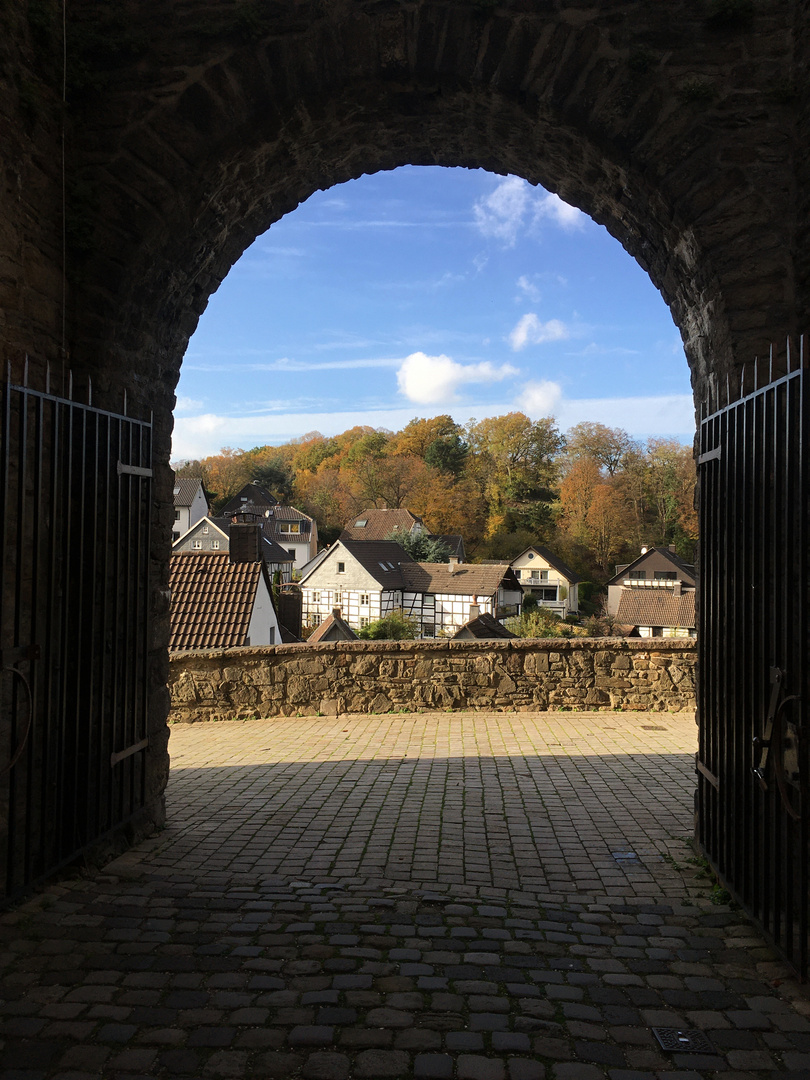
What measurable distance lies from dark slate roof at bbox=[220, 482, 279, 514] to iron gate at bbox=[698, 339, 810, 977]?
5892 cm

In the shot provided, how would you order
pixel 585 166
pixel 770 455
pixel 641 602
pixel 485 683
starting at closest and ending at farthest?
pixel 770 455 < pixel 585 166 < pixel 485 683 < pixel 641 602

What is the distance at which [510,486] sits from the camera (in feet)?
189

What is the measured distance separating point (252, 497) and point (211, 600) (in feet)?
171

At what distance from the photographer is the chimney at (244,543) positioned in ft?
45.5

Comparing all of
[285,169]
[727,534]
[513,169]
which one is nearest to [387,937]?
[727,534]

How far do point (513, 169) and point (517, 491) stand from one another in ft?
173

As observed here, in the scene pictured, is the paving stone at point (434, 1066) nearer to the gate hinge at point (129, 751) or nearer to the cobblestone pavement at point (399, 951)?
the cobblestone pavement at point (399, 951)

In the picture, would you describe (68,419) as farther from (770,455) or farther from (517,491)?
(517,491)

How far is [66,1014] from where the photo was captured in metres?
2.74

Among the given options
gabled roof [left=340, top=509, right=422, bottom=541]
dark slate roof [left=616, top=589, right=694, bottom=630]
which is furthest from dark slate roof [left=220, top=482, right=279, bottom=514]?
dark slate roof [left=616, top=589, right=694, bottom=630]

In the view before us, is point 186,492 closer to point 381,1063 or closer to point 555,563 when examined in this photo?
point 555,563

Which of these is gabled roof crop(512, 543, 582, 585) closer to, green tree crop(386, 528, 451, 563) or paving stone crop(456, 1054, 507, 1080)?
green tree crop(386, 528, 451, 563)

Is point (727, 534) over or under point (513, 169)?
under

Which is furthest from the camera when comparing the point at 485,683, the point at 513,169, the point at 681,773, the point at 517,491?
the point at 517,491
